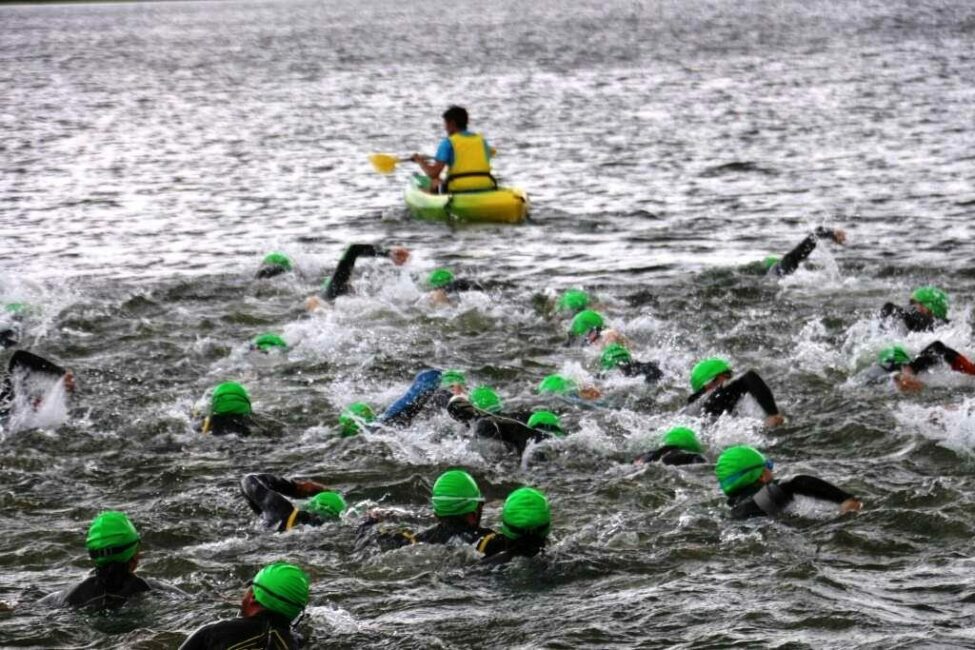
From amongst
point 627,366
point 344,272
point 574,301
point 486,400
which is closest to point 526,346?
point 574,301

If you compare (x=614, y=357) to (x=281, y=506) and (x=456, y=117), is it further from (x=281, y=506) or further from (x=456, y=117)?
(x=456, y=117)

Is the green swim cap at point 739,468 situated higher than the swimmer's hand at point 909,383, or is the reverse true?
the green swim cap at point 739,468

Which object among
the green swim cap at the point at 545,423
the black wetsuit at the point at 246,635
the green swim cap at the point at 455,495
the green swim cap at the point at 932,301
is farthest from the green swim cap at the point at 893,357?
the black wetsuit at the point at 246,635

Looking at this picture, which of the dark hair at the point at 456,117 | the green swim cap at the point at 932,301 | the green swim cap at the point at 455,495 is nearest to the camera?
the green swim cap at the point at 455,495

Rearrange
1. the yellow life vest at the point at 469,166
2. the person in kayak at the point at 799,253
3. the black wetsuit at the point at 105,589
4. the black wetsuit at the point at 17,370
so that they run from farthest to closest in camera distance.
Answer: the yellow life vest at the point at 469,166, the person in kayak at the point at 799,253, the black wetsuit at the point at 17,370, the black wetsuit at the point at 105,589

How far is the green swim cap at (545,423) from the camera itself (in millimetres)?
11320

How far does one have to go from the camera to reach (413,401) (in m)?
11.7

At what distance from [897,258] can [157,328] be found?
9.59 meters

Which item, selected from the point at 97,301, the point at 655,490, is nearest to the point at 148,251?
the point at 97,301

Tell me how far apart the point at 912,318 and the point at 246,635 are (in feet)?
29.3

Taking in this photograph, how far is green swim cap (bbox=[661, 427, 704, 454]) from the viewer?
429 inches

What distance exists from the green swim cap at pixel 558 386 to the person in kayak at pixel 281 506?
327 cm

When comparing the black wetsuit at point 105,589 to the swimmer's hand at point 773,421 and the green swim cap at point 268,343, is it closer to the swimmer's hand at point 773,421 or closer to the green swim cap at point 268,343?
the swimmer's hand at point 773,421

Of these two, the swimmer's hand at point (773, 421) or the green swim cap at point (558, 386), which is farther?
the green swim cap at point (558, 386)
